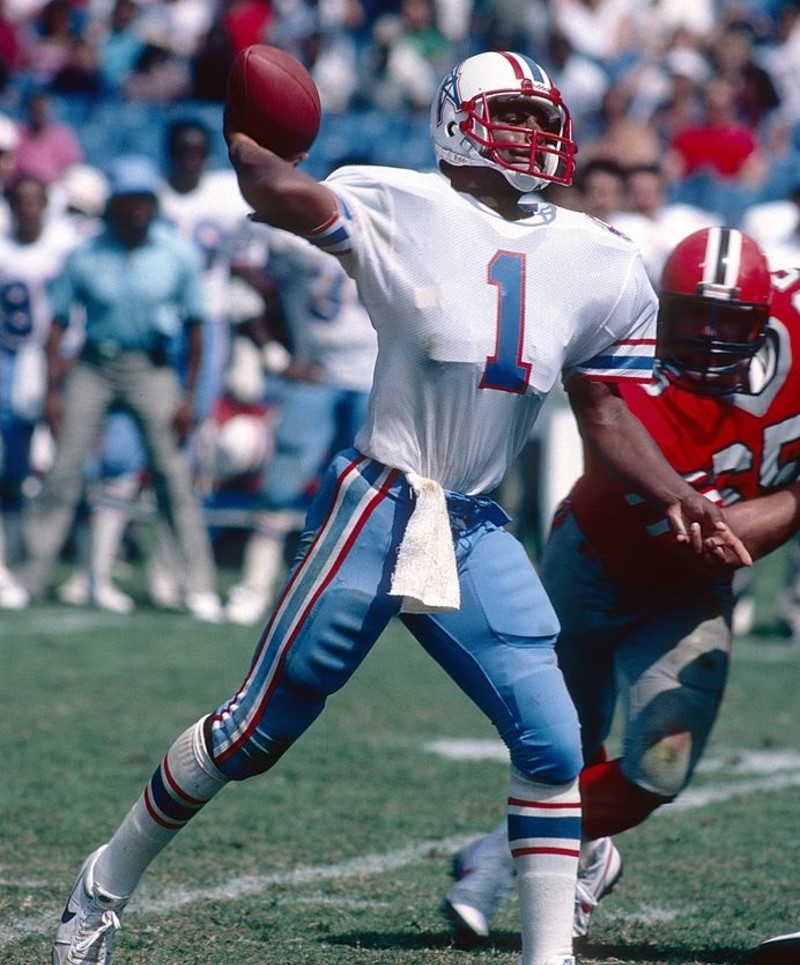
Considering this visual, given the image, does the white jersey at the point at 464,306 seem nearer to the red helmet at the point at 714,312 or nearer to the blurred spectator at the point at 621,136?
the red helmet at the point at 714,312

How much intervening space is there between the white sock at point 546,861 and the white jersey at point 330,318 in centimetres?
516

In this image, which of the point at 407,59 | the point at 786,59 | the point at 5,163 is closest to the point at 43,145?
the point at 5,163

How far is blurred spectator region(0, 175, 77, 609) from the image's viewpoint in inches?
351

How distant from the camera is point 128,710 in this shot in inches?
248

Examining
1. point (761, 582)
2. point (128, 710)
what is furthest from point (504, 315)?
point (761, 582)

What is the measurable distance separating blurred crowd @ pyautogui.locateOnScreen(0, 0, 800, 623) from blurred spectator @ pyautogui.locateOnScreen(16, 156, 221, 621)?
7.4 inches

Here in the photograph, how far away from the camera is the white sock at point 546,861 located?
3256 mm

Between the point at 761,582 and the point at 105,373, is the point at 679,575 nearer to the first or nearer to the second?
the point at 105,373

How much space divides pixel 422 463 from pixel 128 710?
127 inches

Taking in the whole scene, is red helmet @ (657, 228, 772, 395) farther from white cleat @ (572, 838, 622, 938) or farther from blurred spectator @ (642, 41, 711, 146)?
blurred spectator @ (642, 41, 711, 146)

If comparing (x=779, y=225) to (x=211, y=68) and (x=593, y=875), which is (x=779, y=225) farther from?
(x=593, y=875)

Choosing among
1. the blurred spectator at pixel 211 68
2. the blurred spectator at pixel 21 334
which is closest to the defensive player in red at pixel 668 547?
the blurred spectator at pixel 21 334

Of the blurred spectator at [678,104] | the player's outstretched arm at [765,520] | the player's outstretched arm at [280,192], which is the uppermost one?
the player's outstretched arm at [280,192]

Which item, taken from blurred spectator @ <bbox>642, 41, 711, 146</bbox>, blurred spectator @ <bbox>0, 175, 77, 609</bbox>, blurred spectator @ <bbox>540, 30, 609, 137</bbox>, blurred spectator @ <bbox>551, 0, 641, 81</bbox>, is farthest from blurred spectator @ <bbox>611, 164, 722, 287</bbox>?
blurred spectator @ <bbox>551, 0, 641, 81</bbox>
